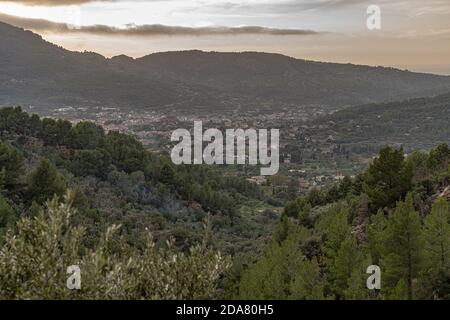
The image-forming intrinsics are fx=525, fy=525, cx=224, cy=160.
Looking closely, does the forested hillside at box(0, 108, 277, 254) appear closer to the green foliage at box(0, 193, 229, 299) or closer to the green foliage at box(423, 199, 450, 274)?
the green foliage at box(423, 199, 450, 274)

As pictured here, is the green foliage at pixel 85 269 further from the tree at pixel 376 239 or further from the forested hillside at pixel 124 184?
the forested hillside at pixel 124 184

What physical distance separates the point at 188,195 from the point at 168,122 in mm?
121327

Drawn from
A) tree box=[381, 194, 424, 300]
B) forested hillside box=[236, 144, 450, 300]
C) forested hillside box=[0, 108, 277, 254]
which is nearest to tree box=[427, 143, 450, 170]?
forested hillside box=[236, 144, 450, 300]

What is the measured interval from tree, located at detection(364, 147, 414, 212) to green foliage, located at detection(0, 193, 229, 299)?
1641 cm

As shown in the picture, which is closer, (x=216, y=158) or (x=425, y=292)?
(x=425, y=292)

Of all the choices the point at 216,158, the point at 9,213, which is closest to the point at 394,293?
the point at 9,213

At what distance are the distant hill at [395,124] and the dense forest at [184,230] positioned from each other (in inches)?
3525

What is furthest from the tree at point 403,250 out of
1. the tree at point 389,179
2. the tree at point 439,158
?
the tree at point 439,158

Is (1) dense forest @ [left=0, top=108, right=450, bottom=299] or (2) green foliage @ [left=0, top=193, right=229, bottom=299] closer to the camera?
(2) green foliage @ [left=0, top=193, right=229, bottom=299]

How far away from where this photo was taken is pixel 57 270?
33.1 ft

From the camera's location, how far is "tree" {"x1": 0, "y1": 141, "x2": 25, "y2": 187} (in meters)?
36.0

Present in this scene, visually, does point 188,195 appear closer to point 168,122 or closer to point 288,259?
point 288,259
